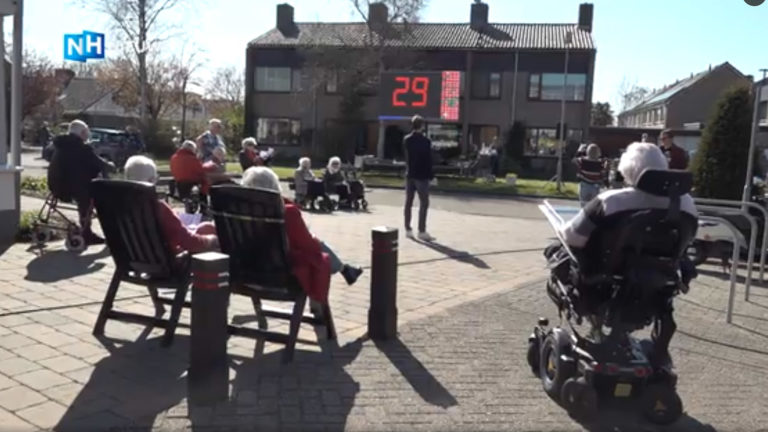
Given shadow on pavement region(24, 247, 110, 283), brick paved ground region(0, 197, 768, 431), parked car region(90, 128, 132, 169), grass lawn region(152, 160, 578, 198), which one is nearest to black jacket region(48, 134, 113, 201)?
shadow on pavement region(24, 247, 110, 283)

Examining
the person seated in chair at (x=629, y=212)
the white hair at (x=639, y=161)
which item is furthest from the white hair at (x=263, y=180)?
the white hair at (x=639, y=161)

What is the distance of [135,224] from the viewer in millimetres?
5246

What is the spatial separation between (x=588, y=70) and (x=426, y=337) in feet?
123

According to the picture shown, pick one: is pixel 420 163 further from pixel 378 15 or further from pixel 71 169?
pixel 378 15

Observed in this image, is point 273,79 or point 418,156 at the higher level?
point 273,79

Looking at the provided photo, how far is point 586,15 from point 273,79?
19429 millimetres

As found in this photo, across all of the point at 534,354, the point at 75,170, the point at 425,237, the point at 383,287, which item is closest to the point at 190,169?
the point at 75,170

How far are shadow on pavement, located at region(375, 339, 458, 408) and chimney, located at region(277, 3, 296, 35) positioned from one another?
4372cm

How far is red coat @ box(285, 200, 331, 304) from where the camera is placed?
5164 millimetres

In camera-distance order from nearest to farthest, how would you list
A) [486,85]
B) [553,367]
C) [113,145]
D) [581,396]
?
[581,396], [553,367], [113,145], [486,85]

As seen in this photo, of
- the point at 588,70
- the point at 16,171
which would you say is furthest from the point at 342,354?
the point at 588,70

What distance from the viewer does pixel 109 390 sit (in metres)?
4.41

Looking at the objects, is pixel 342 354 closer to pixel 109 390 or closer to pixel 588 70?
pixel 109 390

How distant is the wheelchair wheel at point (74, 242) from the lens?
896 cm
